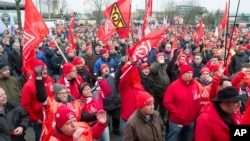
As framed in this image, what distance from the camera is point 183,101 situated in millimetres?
5766

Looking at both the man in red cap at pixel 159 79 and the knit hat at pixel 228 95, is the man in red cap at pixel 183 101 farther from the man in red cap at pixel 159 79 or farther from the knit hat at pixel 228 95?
the knit hat at pixel 228 95

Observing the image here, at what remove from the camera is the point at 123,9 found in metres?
7.76

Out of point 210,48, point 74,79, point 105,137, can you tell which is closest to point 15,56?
point 74,79

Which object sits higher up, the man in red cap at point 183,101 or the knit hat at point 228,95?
the knit hat at point 228,95

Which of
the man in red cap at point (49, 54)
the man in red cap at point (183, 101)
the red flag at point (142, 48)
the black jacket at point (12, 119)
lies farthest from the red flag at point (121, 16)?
the man in red cap at point (49, 54)

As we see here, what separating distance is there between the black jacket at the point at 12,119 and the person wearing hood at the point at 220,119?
258 cm

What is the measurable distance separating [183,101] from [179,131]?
1.95 feet

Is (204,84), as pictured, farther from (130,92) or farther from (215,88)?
(215,88)

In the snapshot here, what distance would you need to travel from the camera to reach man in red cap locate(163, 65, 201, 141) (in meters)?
5.79

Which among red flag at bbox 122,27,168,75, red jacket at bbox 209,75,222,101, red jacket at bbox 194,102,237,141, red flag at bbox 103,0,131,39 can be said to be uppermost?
red flag at bbox 103,0,131,39

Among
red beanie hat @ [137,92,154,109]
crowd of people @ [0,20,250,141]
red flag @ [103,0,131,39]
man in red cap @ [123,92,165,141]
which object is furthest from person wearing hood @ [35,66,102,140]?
red flag @ [103,0,131,39]

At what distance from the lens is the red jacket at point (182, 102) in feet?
19.0

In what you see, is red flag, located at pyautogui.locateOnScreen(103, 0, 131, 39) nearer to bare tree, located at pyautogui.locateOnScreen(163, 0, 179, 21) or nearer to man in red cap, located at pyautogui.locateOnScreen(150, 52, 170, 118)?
man in red cap, located at pyautogui.locateOnScreen(150, 52, 170, 118)

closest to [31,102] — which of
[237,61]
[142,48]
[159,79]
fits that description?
[142,48]
